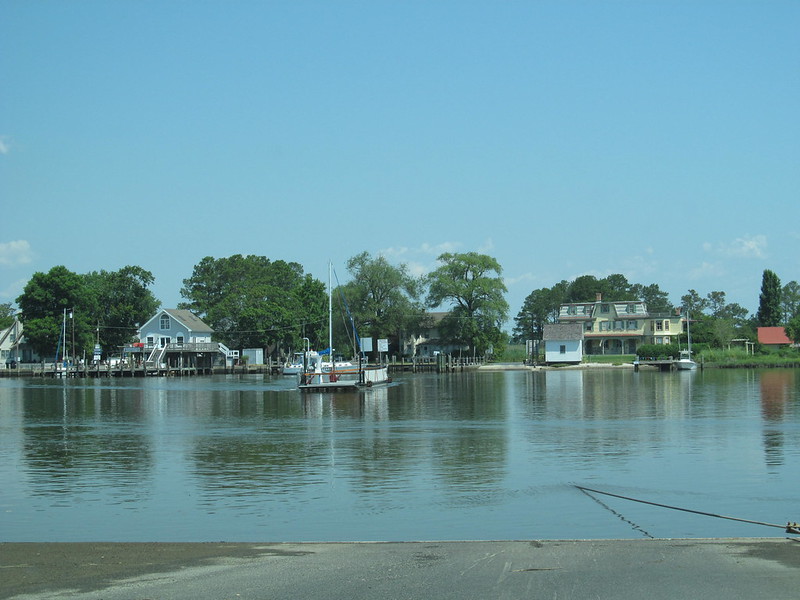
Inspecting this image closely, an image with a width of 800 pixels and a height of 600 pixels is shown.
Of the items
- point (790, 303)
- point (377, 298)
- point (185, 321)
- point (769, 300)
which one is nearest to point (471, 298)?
point (377, 298)

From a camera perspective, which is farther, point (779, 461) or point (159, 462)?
point (159, 462)

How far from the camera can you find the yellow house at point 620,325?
120 meters

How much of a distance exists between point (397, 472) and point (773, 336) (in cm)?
12089

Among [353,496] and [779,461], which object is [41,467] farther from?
[779,461]

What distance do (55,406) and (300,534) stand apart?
40.5m

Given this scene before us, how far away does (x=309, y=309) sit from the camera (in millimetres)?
125062

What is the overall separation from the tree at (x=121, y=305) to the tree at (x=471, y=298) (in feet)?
140

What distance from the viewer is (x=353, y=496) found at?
18.5 m

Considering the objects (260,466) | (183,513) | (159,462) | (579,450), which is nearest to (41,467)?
(159,462)

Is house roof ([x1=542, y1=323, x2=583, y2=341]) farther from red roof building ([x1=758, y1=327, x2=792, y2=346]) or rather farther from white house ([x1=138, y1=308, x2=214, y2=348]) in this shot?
white house ([x1=138, y1=308, x2=214, y2=348])

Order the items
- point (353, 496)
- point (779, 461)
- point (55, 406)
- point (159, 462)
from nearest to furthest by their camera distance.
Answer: point (353, 496)
point (779, 461)
point (159, 462)
point (55, 406)

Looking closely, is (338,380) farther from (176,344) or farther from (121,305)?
(121,305)

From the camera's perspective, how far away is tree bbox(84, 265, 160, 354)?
122 m

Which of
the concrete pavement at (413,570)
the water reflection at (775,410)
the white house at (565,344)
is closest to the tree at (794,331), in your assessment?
the white house at (565,344)
